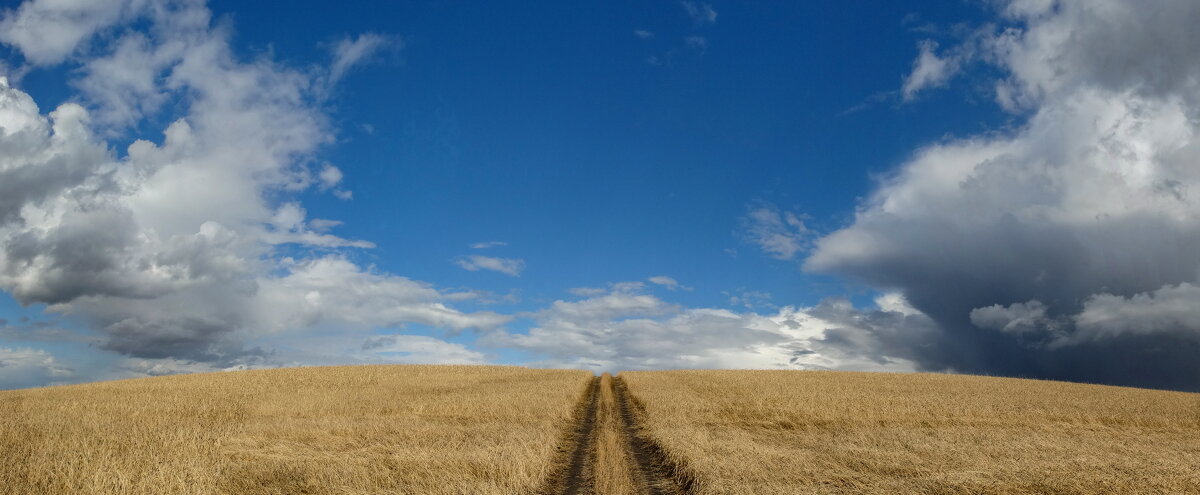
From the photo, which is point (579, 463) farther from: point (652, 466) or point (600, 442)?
point (600, 442)

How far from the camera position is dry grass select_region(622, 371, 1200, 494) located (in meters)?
13.5

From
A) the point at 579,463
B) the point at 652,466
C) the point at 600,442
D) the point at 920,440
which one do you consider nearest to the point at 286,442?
the point at 579,463

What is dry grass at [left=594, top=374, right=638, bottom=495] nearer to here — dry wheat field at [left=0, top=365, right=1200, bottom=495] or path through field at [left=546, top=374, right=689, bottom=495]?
path through field at [left=546, top=374, right=689, bottom=495]

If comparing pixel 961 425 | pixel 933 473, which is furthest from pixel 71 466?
pixel 961 425

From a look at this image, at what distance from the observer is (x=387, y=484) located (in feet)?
44.7

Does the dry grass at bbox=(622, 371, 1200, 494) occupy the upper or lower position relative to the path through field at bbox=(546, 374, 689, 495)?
upper

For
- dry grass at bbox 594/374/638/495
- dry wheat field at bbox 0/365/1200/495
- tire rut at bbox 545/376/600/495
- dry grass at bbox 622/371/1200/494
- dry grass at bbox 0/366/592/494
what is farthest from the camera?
tire rut at bbox 545/376/600/495

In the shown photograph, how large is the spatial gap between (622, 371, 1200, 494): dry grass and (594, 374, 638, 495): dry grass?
119 centimetres

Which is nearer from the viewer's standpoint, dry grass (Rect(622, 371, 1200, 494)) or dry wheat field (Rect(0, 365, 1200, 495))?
dry wheat field (Rect(0, 365, 1200, 495))

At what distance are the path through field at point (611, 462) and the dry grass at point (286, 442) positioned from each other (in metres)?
0.66

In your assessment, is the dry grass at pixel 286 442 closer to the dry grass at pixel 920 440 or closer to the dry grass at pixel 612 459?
the dry grass at pixel 612 459

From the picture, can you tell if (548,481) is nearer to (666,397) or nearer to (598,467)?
(598,467)

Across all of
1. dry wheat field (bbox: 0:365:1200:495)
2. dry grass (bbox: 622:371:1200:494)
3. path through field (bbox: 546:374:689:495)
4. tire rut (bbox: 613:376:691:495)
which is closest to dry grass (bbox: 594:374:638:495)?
path through field (bbox: 546:374:689:495)

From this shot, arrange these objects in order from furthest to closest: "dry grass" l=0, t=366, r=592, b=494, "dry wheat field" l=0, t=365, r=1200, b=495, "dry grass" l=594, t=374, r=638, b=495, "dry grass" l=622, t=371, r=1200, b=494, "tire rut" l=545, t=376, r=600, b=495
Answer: "tire rut" l=545, t=376, r=600, b=495, "dry grass" l=594, t=374, r=638, b=495, "dry grass" l=622, t=371, r=1200, b=494, "dry wheat field" l=0, t=365, r=1200, b=495, "dry grass" l=0, t=366, r=592, b=494
